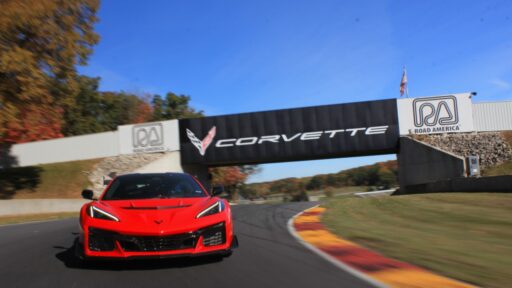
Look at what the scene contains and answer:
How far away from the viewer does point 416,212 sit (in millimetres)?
13539

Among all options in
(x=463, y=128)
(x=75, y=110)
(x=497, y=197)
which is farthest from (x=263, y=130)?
(x=75, y=110)

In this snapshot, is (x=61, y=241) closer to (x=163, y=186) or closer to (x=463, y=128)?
(x=163, y=186)

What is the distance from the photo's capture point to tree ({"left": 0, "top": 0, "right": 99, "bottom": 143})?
67.7ft

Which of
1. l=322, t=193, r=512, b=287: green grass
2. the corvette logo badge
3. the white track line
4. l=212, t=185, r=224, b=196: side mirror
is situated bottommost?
l=322, t=193, r=512, b=287: green grass

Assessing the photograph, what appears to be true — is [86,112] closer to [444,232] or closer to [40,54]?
[40,54]

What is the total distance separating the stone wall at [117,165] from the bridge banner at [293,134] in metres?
2.78

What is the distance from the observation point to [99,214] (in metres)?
5.80

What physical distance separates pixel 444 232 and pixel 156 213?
20.6 feet

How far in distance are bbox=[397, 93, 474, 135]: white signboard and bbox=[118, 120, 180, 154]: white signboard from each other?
17.3 m

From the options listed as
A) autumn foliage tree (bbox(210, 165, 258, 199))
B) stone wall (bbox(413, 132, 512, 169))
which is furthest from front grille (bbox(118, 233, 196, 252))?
autumn foliage tree (bbox(210, 165, 258, 199))

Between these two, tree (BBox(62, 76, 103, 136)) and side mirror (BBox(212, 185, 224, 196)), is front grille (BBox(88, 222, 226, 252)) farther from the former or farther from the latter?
tree (BBox(62, 76, 103, 136))

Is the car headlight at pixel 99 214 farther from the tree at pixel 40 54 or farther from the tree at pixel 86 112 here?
the tree at pixel 86 112

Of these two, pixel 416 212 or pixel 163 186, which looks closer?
pixel 163 186

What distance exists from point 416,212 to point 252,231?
19.8ft
